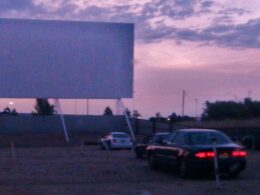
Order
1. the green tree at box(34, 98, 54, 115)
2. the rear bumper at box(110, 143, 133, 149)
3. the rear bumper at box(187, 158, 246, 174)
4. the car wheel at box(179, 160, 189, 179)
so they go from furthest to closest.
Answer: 1. the green tree at box(34, 98, 54, 115)
2. the rear bumper at box(110, 143, 133, 149)
3. the car wheel at box(179, 160, 189, 179)
4. the rear bumper at box(187, 158, 246, 174)

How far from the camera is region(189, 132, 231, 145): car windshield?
25.2 metres

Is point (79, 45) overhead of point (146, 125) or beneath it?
overhead

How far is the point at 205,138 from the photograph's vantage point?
2544 centimetres

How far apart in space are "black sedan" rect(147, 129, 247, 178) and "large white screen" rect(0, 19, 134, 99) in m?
36.7

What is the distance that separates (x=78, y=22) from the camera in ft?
205

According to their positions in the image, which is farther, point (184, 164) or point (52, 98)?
point (52, 98)

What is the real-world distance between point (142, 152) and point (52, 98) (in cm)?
2831

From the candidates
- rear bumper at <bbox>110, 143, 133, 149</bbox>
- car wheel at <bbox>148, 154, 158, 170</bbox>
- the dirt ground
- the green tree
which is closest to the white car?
rear bumper at <bbox>110, 143, 133, 149</bbox>

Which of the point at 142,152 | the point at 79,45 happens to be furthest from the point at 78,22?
the point at 142,152

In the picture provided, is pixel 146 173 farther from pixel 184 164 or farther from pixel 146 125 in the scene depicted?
pixel 146 125

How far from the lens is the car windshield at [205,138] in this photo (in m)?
25.2

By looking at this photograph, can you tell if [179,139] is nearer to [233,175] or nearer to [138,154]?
[233,175]

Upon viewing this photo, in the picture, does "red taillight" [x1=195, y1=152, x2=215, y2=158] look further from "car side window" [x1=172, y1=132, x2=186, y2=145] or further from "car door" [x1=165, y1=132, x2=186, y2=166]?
"car side window" [x1=172, y1=132, x2=186, y2=145]

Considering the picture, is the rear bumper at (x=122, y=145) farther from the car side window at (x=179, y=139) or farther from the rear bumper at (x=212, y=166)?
the rear bumper at (x=212, y=166)
